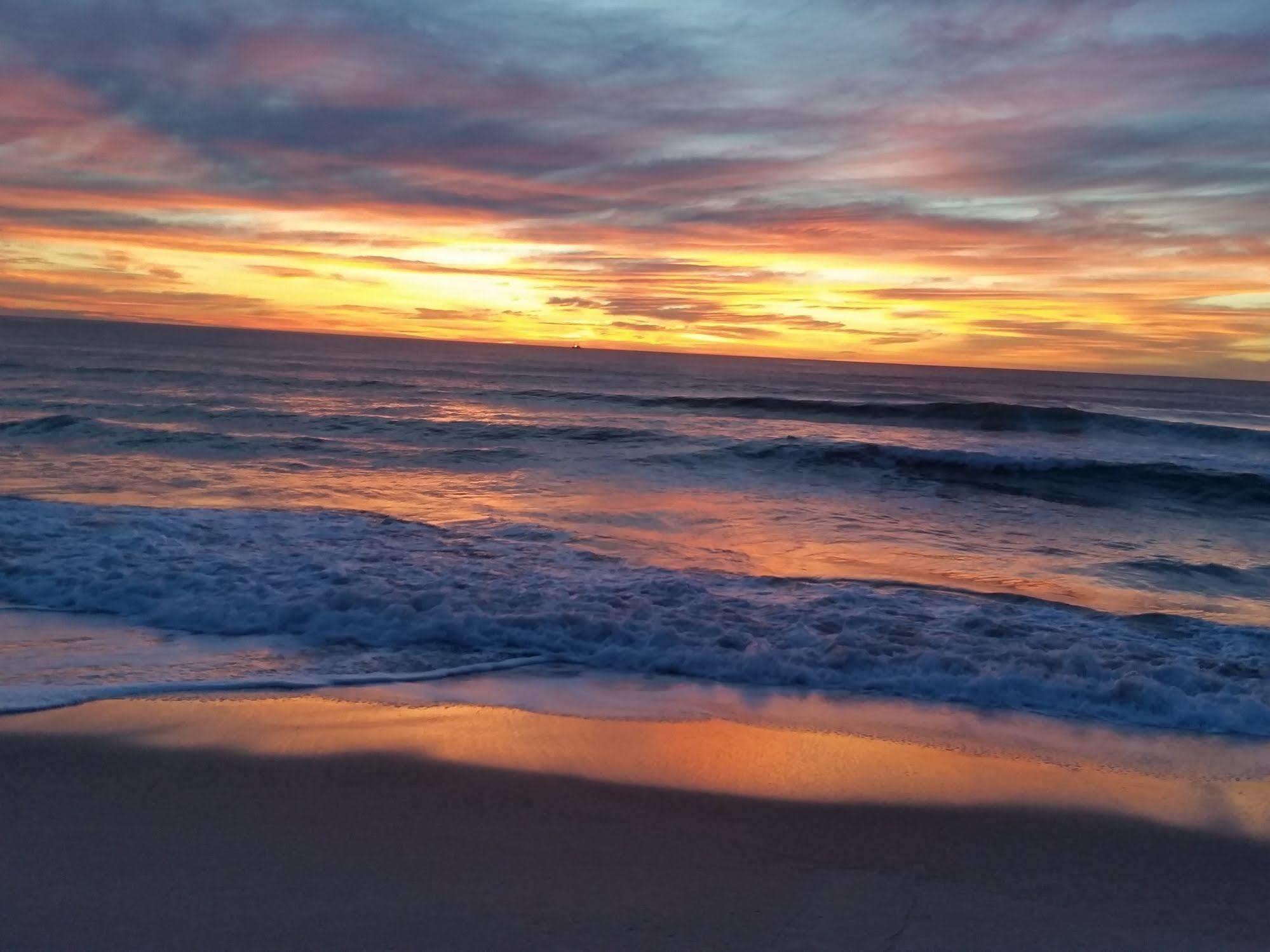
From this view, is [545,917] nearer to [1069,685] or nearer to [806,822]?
[806,822]

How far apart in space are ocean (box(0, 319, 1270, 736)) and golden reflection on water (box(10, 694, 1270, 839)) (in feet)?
1.62

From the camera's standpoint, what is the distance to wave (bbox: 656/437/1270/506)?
1780 centimetres

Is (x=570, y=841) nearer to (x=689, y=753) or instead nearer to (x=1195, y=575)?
(x=689, y=753)

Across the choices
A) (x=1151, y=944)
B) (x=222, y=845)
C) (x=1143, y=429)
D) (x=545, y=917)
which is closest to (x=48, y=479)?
(x=222, y=845)

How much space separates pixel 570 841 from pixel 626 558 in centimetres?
552

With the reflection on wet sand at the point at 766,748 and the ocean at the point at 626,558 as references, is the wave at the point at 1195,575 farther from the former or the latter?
the reflection on wet sand at the point at 766,748

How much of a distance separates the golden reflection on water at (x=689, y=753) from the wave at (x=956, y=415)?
84.5 ft

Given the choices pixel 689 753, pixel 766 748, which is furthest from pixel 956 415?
pixel 689 753

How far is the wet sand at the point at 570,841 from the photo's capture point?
3244 millimetres

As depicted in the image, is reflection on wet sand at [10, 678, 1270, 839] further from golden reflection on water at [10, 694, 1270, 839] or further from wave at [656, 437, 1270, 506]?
wave at [656, 437, 1270, 506]

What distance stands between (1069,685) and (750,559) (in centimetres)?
403

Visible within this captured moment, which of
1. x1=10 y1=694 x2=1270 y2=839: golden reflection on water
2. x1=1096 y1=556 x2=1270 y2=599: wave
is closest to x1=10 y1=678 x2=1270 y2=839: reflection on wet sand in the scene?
x1=10 y1=694 x2=1270 y2=839: golden reflection on water

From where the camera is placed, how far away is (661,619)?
6.99 metres

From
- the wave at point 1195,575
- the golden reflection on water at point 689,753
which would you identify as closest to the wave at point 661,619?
the golden reflection on water at point 689,753
